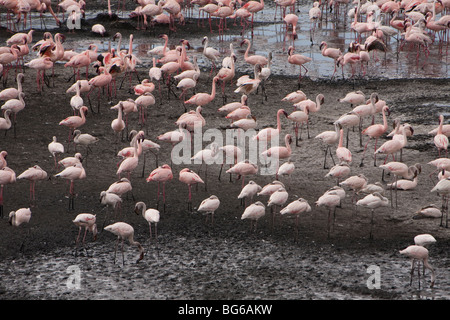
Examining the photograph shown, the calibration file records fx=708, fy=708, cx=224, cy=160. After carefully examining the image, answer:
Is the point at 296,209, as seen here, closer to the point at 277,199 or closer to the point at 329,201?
the point at 277,199

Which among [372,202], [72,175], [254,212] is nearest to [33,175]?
[72,175]

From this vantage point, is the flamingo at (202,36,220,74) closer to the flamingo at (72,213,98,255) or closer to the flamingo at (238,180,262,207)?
the flamingo at (238,180,262,207)

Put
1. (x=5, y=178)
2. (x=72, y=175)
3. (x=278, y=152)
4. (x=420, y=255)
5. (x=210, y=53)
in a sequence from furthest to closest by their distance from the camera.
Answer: (x=210, y=53), (x=278, y=152), (x=72, y=175), (x=5, y=178), (x=420, y=255)

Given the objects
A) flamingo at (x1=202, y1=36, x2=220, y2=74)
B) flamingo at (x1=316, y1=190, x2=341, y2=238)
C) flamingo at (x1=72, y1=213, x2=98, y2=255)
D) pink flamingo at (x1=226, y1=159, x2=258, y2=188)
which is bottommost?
flamingo at (x1=72, y1=213, x2=98, y2=255)

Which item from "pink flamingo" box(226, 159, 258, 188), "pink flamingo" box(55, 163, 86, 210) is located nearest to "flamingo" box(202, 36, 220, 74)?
"pink flamingo" box(226, 159, 258, 188)

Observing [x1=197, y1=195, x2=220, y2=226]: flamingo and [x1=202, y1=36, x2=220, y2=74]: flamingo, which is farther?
[x1=202, y1=36, x2=220, y2=74]: flamingo

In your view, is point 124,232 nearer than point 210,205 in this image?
Yes

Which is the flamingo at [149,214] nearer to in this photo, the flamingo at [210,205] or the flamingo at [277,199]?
the flamingo at [210,205]

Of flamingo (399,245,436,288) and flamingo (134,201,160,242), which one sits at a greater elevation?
flamingo (134,201,160,242)

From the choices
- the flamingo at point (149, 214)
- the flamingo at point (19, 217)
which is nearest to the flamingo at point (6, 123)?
the flamingo at point (19, 217)

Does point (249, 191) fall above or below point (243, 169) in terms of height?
below

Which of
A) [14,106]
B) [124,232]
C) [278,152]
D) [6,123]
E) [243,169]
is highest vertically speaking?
[14,106]

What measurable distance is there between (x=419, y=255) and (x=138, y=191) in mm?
4746

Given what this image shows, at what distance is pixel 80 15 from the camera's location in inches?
840
